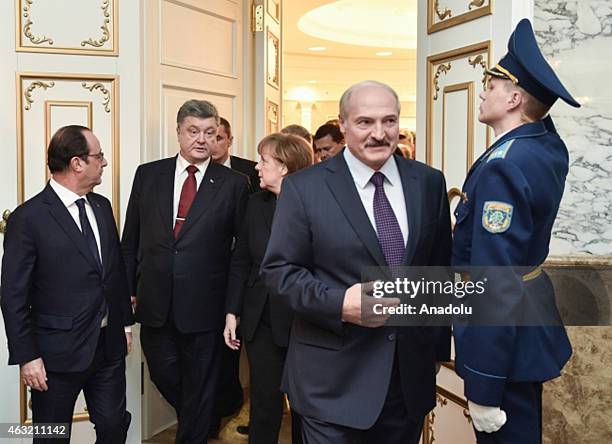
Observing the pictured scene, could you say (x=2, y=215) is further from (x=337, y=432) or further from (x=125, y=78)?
(x=337, y=432)

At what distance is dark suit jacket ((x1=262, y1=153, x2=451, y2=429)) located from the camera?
1941 mm

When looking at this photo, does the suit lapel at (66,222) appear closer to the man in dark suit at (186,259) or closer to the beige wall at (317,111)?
the man in dark suit at (186,259)

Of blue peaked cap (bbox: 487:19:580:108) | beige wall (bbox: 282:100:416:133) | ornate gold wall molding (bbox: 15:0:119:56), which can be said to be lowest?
blue peaked cap (bbox: 487:19:580:108)

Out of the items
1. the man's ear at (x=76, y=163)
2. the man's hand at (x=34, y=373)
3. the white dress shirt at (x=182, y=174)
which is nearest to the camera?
the man's hand at (x=34, y=373)

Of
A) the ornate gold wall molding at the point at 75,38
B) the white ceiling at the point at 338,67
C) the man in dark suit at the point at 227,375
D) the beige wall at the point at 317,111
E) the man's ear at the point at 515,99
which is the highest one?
the white ceiling at the point at 338,67

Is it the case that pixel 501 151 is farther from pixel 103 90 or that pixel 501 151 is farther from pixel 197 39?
pixel 197 39

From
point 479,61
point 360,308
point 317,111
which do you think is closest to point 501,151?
point 360,308

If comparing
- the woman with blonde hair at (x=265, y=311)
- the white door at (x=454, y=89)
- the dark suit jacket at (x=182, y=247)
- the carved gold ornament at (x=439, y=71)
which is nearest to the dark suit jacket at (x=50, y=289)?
the dark suit jacket at (x=182, y=247)

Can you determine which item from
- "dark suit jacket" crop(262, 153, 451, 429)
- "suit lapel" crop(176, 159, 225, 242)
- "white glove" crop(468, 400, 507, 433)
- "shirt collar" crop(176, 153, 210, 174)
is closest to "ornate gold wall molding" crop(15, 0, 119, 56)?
"shirt collar" crop(176, 153, 210, 174)

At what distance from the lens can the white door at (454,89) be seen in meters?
2.74

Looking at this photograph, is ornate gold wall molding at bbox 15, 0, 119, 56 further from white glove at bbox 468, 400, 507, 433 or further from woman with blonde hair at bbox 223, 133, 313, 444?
white glove at bbox 468, 400, 507, 433

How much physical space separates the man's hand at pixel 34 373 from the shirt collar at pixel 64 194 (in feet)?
1.88

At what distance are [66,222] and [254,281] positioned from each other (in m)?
0.79

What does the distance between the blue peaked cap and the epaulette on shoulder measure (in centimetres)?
17
